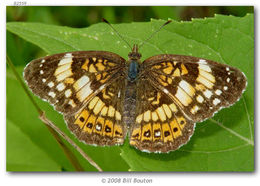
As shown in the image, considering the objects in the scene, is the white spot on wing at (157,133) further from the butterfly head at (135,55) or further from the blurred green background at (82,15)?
the blurred green background at (82,15)

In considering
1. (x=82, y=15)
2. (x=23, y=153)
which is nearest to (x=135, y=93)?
(x=23, y=153)

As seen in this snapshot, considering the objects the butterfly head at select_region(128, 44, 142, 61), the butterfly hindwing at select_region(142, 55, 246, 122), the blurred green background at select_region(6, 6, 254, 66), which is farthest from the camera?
the blurred green background at select_region(6, 6, 254, 66)

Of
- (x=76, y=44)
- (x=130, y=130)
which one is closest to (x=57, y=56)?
(x=76, y=44)

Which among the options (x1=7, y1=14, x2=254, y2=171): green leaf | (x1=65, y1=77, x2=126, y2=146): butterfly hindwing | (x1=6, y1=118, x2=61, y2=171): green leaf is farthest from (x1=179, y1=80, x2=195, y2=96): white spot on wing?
(x1=6, y1=118, x2=61, y2=171): green leaf

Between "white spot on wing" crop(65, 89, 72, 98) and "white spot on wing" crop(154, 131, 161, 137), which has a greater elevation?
"white spot on wing" crop(65, 89, 72, 98)

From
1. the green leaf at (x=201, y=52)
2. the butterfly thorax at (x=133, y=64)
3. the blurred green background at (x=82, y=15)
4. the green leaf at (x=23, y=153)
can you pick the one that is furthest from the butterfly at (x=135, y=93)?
the blurred green background at (x=82, y=15)

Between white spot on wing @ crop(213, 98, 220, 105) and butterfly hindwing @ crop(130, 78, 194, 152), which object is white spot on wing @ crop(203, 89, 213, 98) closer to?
white spot on wing @ crop(213, 98, 220, 105)

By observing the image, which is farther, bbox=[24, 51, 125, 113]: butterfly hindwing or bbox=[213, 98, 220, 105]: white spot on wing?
bbox=[24, 51, 125, 113]: butterfly hindwing

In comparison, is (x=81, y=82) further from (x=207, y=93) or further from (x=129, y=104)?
(x=207, y=93)
